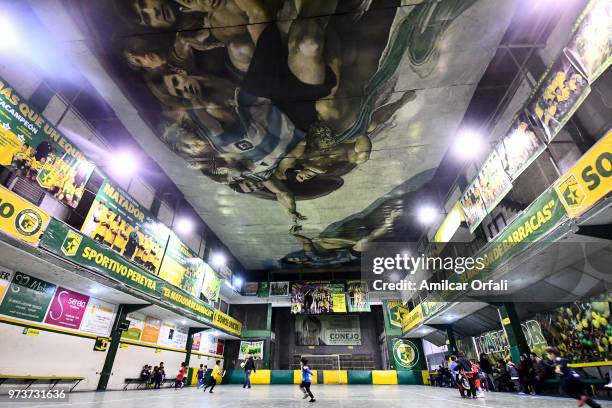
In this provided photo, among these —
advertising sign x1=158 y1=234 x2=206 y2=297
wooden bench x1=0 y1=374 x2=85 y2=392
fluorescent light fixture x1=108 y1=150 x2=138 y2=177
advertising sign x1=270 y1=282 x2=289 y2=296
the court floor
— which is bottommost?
the court floor

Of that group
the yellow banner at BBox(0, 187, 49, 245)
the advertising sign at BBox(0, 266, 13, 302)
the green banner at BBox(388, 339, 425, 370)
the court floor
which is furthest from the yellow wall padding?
the yellow banner at BBox(0, 187, 49, 245)

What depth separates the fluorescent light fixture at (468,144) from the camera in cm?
1186

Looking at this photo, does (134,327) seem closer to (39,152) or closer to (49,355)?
(49,355)

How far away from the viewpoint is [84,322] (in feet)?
40.7

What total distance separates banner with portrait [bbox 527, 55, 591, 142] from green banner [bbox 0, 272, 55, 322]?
16.5 meters

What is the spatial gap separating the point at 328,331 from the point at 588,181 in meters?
26.6

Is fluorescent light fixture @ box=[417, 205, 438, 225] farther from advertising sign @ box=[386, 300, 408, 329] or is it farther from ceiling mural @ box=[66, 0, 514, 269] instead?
advertising sign @ box=[386, 300, 408, 329]

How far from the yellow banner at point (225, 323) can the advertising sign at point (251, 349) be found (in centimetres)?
153

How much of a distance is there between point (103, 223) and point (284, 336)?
22.4 metres

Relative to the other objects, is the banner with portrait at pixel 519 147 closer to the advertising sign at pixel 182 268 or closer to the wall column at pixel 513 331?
the wall column at pixel 513 331

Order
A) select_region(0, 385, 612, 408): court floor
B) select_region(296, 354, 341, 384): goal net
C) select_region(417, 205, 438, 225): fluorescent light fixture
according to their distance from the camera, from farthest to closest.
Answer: select_region(296, 354, 341, 384): goal net
select_region(417, 205, 438, 225): fluorescent light fixture
select_region(0, 385, 612, 408): court floor

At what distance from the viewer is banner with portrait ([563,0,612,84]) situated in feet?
18.3

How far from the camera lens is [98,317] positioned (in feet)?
43.1

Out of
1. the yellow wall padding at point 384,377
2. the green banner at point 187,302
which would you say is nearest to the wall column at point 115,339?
the green banner at point 187,302
